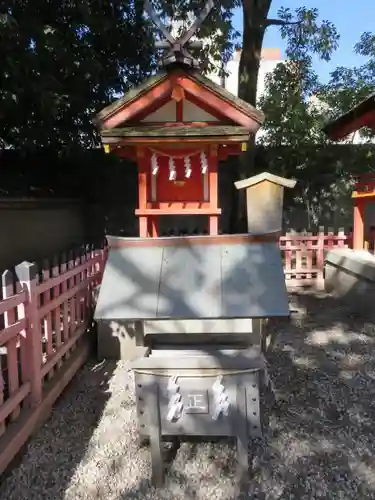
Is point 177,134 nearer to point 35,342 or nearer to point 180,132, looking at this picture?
point 180,132

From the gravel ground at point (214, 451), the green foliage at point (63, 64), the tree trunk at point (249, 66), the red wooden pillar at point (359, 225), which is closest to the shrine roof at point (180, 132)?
the gravel ground at point (214, 451)

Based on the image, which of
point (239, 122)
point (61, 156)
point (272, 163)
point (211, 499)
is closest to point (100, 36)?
point (61, 156)

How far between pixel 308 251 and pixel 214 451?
250 inches

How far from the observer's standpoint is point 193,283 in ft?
8.68

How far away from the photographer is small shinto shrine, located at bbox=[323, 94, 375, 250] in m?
6.50

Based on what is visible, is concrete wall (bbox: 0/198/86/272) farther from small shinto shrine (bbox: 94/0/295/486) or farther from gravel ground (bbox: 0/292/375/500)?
small shinto shrine (bbox: 94/0/295/486)

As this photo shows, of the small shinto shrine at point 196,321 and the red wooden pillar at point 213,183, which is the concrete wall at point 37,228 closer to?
the red wooden pillar at point 213,183

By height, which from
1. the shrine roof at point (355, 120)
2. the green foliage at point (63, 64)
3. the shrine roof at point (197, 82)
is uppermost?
the green foliage at point (63, 64)

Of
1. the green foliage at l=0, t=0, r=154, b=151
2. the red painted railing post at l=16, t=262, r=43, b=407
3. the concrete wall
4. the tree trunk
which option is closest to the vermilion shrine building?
the red painted railing post at l=16, t=262, r=43, b=407

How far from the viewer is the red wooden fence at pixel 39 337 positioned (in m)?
2.82

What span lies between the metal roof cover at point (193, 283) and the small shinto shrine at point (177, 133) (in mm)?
1822

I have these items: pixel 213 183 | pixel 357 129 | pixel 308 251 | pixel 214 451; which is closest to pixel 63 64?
pixel 213 183

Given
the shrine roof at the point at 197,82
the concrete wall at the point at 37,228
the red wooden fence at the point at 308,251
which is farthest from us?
the red wooden fence at the point at 308,251

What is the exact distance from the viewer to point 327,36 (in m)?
11.1
